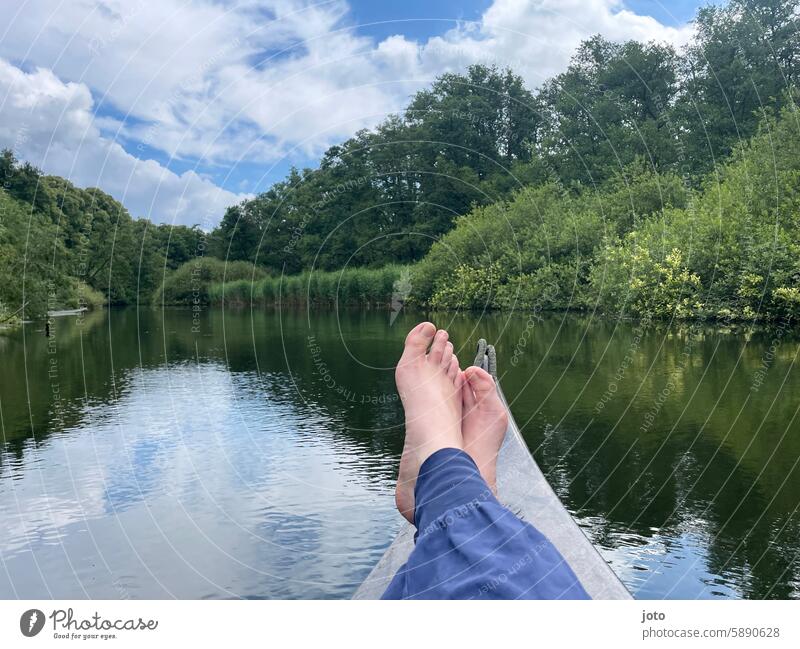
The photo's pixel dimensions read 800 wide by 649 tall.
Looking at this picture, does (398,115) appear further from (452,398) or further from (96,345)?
(96,345)

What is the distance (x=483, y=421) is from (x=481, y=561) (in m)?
1.75

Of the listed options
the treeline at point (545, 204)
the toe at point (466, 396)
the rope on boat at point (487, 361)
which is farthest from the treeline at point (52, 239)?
the toe at point (466, 396)

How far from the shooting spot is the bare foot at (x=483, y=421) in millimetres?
3311

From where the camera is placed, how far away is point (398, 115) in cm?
1086

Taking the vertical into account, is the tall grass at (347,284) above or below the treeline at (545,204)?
below

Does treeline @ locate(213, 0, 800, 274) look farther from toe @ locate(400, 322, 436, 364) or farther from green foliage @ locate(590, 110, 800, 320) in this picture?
toe @ locate(400, 322, 436, 364)

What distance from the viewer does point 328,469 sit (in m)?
7.33

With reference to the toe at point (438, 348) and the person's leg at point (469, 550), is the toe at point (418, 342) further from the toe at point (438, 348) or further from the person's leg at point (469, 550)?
the person's leg at point (469, 550)

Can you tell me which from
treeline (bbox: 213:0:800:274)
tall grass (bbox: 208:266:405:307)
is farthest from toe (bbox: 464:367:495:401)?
tall grass (bbox: 208:266:405:307)

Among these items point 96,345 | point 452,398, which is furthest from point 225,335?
point 452,398

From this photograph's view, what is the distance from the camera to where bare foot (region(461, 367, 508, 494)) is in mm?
3311

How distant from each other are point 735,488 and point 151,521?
475 cm

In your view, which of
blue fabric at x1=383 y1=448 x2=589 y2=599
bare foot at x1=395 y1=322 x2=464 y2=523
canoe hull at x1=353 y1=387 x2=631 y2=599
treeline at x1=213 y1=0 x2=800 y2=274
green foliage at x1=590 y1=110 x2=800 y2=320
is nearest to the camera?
blue fabric at x1=383 y1=448 x2=589 y2=599
